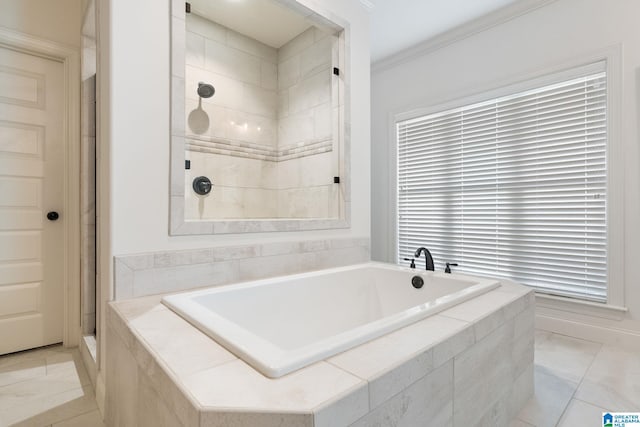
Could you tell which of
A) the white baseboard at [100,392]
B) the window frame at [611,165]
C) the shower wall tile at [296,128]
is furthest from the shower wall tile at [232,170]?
the window frame at [611,165]

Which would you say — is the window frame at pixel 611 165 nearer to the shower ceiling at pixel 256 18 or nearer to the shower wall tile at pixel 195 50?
the shower ceiling at pixel 256 18

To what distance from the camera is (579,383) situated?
168cm

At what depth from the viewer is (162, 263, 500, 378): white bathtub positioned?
0.85 metres

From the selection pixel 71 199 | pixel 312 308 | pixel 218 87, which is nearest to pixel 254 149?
pixel 218 87

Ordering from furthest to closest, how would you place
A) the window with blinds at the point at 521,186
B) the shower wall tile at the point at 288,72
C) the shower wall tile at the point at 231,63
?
the shower wall tile at the point at 288,72 < the shower wall tile at the point at 231,63 < the window with blinds at the point at 521,186

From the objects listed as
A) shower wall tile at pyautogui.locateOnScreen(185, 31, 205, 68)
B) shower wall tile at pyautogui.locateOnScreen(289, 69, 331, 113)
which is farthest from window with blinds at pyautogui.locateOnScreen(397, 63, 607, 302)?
shower wall tile at pyautogui.locateOnScreen(185, 31, 205, 68)

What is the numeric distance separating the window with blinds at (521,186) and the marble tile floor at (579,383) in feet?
1.33

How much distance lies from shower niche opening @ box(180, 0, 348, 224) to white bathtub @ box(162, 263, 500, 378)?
48 centimetres

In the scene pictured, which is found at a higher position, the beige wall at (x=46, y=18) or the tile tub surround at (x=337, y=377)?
the beige wall at (x=46, y=18)

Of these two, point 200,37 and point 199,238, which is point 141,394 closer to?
point 199,238

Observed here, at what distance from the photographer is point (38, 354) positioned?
205cm
